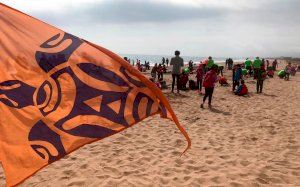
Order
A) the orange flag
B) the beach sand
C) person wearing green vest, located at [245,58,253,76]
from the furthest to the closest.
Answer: person wearing green vest, located at [245,58,253,76], the beach sand, the orange flag

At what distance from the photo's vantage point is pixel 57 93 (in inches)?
139

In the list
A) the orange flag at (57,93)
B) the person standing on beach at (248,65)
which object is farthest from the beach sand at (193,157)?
the person standing on beach at (248,65)

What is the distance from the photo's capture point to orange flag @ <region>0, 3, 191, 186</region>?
3335mm

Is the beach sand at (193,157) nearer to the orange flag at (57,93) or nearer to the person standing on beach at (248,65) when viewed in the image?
the orange flag at (57,93)

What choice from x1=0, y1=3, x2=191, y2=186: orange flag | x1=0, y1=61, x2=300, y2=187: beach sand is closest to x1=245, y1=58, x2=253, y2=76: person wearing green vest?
x1=0, y1=61, x2=300, y2=187: beach sand

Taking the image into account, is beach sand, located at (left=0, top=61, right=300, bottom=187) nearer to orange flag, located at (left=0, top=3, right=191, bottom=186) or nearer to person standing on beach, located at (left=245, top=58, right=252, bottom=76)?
orange flag, located at (left=0, top=3, right=191, bottom=186)

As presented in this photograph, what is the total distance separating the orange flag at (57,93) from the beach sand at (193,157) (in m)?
2.44

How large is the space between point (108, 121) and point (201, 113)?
8858 millimetres

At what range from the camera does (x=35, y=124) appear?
3.40 metres

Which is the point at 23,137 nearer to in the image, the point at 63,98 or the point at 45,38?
the point at 63,98

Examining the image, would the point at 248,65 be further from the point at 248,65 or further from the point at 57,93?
the point at 57,93

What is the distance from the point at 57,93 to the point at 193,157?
13.9 ft

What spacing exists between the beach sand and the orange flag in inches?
95.9

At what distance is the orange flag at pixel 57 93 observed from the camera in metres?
3.34
